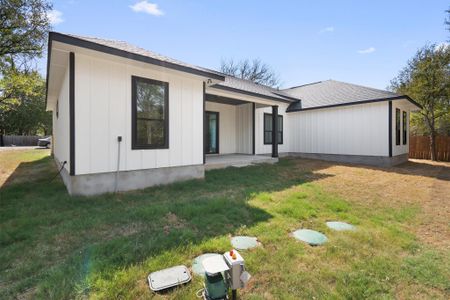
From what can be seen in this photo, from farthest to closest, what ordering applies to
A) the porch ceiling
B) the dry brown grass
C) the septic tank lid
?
the porch ceiling → the dry brown grass → the septic tank lid

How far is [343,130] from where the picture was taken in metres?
11.3

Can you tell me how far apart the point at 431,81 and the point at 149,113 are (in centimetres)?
1414

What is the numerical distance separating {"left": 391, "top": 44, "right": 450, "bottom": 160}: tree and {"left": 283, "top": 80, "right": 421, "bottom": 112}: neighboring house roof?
1446mm

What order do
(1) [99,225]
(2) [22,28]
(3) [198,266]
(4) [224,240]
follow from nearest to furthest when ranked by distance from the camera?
(3) [198,266] < (4) [224,240] < (1) [99,225] < (2) [22,28]

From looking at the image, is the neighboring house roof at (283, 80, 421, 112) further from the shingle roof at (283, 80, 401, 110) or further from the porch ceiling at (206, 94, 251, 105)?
the porch ceiling at (206, 94, 251, 105)

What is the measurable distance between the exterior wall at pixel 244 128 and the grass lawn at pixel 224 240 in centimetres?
566

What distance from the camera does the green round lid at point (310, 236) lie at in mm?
3104

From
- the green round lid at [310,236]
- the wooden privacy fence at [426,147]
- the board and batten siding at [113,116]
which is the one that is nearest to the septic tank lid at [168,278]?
the green round lid at [310,236]

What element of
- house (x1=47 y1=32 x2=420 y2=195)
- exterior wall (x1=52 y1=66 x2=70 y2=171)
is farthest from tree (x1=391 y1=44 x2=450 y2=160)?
exterior wall (x1=52 y1=66 x2=70 y2=171)

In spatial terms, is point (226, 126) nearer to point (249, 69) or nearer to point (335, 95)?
point (335, 95)

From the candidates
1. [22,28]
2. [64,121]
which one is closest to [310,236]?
[64,121]

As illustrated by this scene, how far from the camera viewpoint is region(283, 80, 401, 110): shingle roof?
10.8 meters

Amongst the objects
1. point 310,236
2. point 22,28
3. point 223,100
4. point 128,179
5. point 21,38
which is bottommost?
point 310,236

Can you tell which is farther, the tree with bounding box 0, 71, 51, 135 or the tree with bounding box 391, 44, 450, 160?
the tree with bounding box 0, 71, 51, 135
